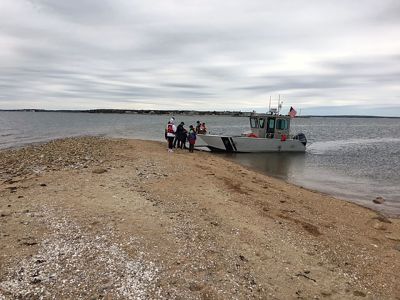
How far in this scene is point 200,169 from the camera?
1520 cm

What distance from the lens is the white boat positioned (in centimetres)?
2681

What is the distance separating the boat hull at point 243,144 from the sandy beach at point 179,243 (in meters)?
14.6

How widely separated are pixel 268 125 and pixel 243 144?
312 cm

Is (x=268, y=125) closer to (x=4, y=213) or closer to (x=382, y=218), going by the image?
(x=382, y=218)

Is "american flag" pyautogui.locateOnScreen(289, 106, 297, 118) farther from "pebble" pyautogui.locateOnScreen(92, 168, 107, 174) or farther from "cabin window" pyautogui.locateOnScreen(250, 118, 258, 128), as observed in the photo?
"pebble" pyautogui.locateOnScreen(92, 168, 107, 174)

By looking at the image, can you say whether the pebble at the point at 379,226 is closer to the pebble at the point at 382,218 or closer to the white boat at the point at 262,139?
the pebble at the point at 382,218

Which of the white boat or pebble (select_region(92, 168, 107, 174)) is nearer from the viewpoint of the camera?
pebble (select_region(92, 168, 107, 174))

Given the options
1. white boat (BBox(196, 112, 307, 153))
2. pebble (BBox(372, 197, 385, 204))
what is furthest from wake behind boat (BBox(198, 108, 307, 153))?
pebble (BBox(372, 197, 385, 204))

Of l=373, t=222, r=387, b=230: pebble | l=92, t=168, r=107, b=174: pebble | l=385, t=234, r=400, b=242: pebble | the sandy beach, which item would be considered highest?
l=92, t=168, r=107, b=174: pebble

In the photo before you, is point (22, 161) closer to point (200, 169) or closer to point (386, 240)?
point (200, 169)

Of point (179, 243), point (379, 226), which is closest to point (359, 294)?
point (179, 243)

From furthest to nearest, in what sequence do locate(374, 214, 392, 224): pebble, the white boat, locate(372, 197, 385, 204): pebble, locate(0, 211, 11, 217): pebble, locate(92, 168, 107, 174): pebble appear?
the white boat
locate(372, 197, 385, 204): pebble
locate(92, 168, 107, 174): pebble
locate(374, 214, 392, 224): pebble
locate(0, 211, 11, 217): pebble

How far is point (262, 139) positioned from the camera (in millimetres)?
27875

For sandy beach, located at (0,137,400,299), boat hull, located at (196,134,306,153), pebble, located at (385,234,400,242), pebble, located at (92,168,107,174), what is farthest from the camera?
boat hull, located at (196,134,306,153)
